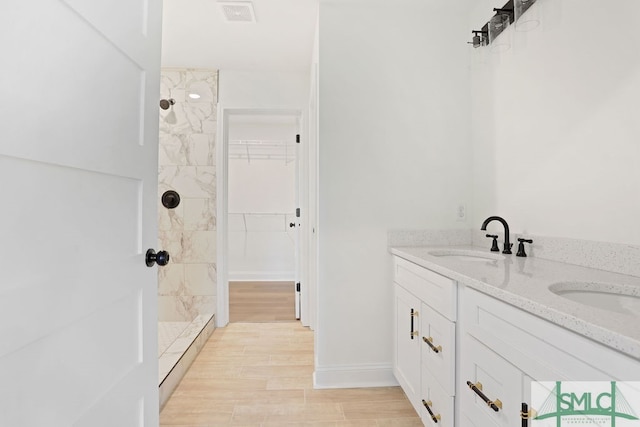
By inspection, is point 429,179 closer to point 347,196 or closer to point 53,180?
point 347,196

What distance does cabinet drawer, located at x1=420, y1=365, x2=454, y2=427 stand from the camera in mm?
1300

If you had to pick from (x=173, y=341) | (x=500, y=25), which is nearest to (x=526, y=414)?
(x=500, y=25)

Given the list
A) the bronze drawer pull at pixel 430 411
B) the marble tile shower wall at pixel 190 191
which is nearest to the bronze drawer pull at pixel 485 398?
the bronze drawer pull at pixel 430 411

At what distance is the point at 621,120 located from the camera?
123 cm

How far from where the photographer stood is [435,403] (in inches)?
56.2

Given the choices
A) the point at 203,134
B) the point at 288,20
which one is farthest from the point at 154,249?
the point at 203,134

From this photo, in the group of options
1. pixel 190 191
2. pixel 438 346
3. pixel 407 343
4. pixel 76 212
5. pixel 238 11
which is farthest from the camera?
pixel 190 191

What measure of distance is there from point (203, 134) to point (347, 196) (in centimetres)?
183

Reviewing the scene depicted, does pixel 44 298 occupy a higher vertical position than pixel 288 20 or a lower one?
lower

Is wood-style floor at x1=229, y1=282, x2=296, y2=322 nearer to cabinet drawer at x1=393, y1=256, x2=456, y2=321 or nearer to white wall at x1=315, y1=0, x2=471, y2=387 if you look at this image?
white wall at x1=315, y1=0, x2=471, y2=387

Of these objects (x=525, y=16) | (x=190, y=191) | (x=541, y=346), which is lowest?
(x=541, y=346)

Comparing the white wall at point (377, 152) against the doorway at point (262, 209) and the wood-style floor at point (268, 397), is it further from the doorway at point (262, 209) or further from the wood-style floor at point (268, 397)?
the doorway at point (262, 209)

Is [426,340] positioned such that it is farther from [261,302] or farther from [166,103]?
[166,103]

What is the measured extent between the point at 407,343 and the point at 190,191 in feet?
8.01
